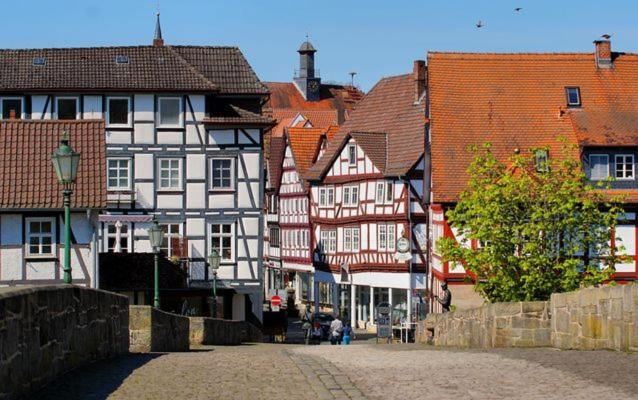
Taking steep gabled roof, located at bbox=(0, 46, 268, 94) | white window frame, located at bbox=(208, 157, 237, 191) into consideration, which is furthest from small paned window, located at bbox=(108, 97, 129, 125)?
white window frame, located at bbox=(208, 157, 237, 191)

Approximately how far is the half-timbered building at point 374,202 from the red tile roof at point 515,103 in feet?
15.7

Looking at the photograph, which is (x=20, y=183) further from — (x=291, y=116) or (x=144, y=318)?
(x=291, y=116)

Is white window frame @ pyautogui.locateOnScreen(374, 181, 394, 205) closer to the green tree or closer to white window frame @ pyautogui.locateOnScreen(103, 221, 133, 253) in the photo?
white window frame @ pyautogui.locateOnScreen(103, 221, 133, 253)

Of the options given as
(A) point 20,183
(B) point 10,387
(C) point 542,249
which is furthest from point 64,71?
(B) point 10,387

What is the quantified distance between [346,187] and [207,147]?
19.2 metres

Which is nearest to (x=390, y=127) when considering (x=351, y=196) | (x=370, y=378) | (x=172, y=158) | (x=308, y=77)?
(x=351, y=196)

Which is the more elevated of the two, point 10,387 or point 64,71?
point 64,71

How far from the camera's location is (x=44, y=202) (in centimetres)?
3772

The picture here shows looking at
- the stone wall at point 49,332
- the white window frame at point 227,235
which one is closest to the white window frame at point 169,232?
the white window frame at point 227,235

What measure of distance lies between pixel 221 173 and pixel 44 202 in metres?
13.8

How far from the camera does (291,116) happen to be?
12738cm

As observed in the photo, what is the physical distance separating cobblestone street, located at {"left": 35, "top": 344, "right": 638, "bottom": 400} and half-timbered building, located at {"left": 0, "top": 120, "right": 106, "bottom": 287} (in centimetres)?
2183

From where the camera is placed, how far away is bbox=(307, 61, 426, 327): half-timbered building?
204ft

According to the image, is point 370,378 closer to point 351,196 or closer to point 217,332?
point 217,332
